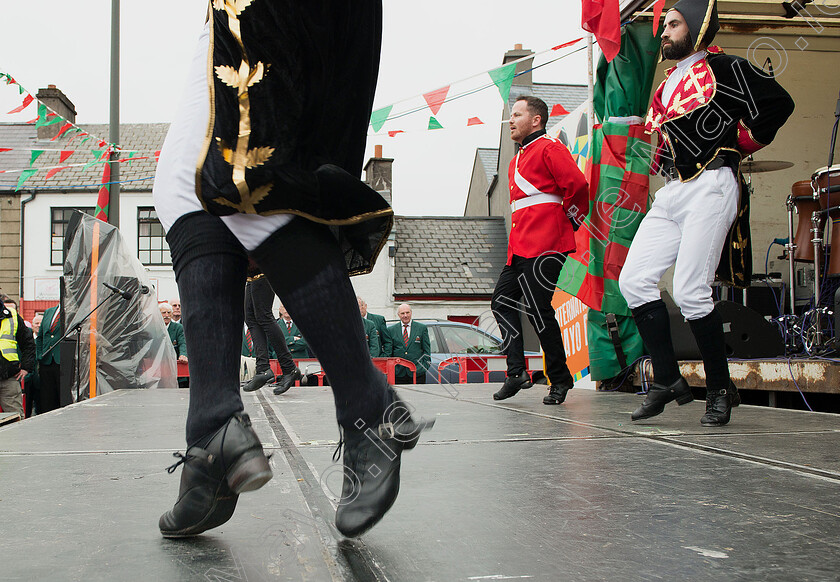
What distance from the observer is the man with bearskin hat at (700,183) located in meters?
3.30

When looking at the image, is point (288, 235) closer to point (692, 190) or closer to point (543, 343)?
point (692, 190)

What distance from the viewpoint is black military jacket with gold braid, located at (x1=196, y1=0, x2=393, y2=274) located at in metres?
1.32

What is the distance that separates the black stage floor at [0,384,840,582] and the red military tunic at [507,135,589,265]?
6.54ft

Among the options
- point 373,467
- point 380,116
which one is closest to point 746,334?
point 373,467

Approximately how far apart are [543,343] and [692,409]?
1038 mm

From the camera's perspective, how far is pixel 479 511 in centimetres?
153

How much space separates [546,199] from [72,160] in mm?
22784

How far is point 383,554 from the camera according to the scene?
1.23m

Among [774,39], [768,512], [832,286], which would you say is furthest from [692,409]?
[774,39]

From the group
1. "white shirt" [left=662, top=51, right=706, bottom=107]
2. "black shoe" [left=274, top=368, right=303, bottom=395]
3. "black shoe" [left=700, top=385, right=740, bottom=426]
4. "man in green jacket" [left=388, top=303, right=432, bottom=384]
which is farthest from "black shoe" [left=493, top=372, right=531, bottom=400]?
"man in green jacket" [left=388, top=303, right=432, bottom=384]

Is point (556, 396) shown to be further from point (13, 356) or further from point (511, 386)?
point (13, 356)

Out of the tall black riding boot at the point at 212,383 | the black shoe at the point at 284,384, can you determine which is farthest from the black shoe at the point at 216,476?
the black shoe at the point at 284,384

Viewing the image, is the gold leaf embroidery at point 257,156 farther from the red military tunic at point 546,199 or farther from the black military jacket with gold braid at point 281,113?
the red military tunic at point 546,199

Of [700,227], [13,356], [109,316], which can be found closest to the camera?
[700,227]
